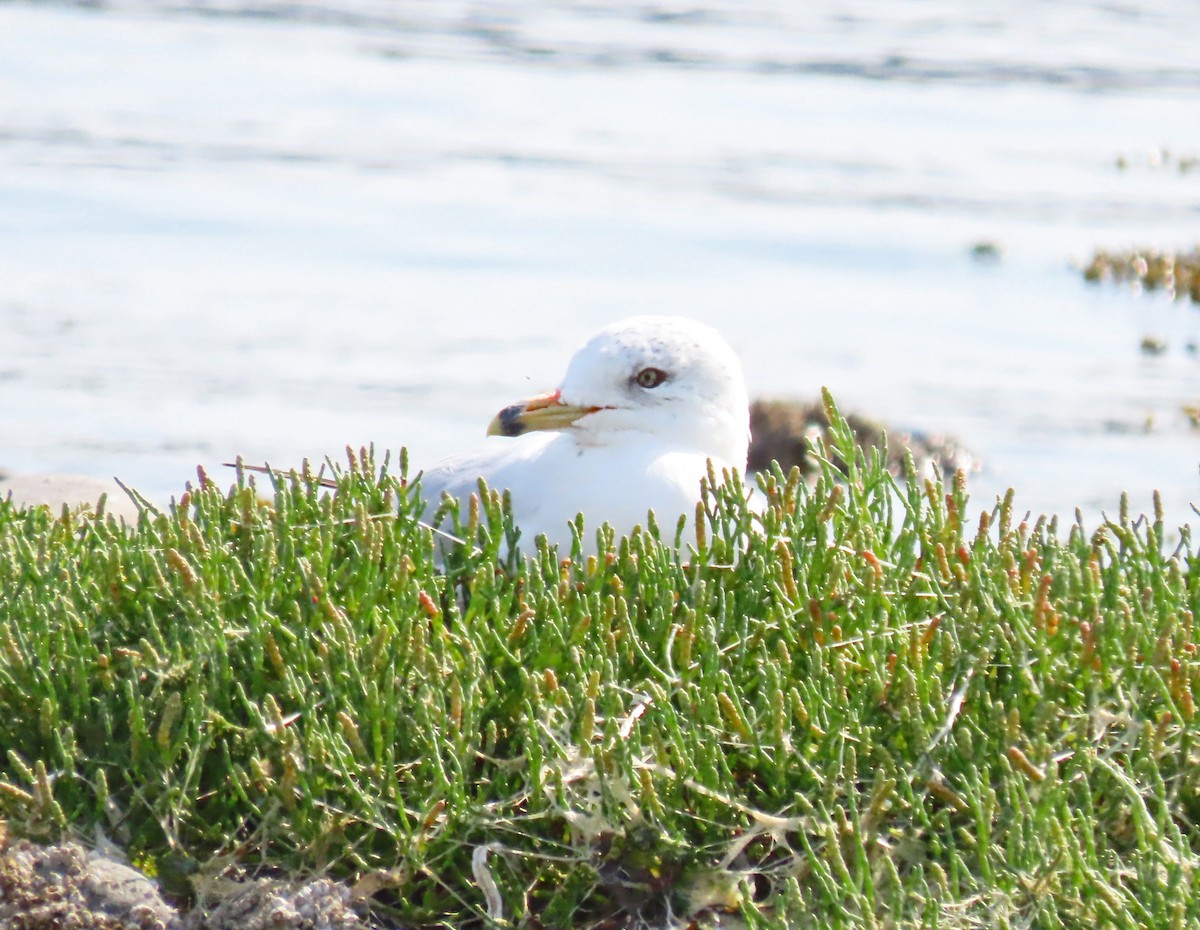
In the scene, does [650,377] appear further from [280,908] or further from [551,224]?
[551,224]

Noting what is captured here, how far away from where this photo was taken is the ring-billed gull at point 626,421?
5.25 meters

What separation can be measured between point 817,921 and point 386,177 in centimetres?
1523

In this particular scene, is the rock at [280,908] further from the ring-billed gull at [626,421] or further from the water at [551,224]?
the water at [551,224]

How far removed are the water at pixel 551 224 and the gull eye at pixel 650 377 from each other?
15.0 feet

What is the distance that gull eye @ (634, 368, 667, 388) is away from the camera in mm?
5445

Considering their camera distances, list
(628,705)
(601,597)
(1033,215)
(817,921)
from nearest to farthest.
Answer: (817,921) < (628,705) < (601,597) < (1033,215)

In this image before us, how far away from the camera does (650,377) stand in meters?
5.45

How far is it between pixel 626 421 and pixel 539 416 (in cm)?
26

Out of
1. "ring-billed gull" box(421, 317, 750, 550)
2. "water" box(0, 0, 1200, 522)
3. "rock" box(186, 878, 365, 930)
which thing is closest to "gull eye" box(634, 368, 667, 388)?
"ring-billed gull" box(421, 317, 750, 550)

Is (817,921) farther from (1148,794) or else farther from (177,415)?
(177,415)

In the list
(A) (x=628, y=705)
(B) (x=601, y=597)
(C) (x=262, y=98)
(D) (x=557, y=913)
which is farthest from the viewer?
(C) (x=262, y=98)

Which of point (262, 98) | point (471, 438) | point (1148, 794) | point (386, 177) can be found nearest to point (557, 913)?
point (1148, 794)

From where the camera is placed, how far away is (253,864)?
378cm

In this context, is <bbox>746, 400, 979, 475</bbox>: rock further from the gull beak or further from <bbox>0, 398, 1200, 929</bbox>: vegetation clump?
<bbox>0, 398, 1200, 929</bbox>: vegetation clump
